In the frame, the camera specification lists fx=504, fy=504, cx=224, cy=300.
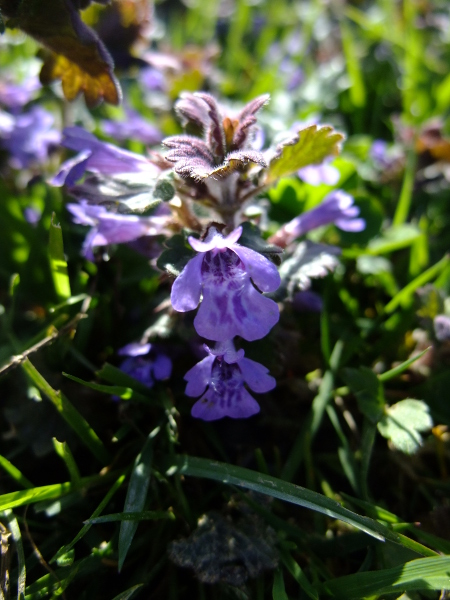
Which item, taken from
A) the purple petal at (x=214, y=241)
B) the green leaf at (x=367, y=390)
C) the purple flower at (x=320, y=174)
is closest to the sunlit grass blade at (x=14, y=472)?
the purple petal at (x=214, y=241)

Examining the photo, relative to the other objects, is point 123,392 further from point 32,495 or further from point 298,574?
point 298,574

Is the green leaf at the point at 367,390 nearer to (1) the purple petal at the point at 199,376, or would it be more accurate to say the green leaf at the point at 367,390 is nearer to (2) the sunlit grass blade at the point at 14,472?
(1) the purple petal at the point at 199,376

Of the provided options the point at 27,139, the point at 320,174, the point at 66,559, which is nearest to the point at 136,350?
the point at 66,559

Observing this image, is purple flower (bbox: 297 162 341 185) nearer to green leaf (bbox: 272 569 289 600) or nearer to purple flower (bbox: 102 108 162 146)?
purple flower (bbox: 102 108 162 146)

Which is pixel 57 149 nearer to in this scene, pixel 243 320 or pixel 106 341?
pixel 106 341

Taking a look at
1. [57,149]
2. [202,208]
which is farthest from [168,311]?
[57,149]
